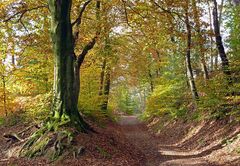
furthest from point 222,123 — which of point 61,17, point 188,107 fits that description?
point 61,17

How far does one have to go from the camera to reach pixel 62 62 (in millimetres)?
11820

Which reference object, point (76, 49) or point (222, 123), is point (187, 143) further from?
point (76, 49)

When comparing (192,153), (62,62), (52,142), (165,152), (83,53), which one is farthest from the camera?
(83,53)

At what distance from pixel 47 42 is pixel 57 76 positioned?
434cm

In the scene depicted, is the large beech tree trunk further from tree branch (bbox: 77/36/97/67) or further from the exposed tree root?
tree branch (bbox: 77/36/97/67)

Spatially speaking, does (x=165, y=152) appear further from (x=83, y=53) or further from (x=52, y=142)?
(x=83, y=53)

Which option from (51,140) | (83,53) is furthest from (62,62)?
(51,140)

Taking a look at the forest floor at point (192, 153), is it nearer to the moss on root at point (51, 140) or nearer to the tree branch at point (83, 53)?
the moss on root at point (51, 140)

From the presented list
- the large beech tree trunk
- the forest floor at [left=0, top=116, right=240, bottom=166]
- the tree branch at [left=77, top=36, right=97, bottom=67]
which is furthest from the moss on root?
the tree branch at [left=77, top=36, right=97, bottom=67]

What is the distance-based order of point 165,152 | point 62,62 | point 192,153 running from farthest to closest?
point 165,152
point 192,153
point 62,62

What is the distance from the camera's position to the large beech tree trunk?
11.7 meters

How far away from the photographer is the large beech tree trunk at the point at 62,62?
461 inches

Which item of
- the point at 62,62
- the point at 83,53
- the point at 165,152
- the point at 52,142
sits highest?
the point at 83,53

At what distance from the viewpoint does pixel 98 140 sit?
38.8ft
